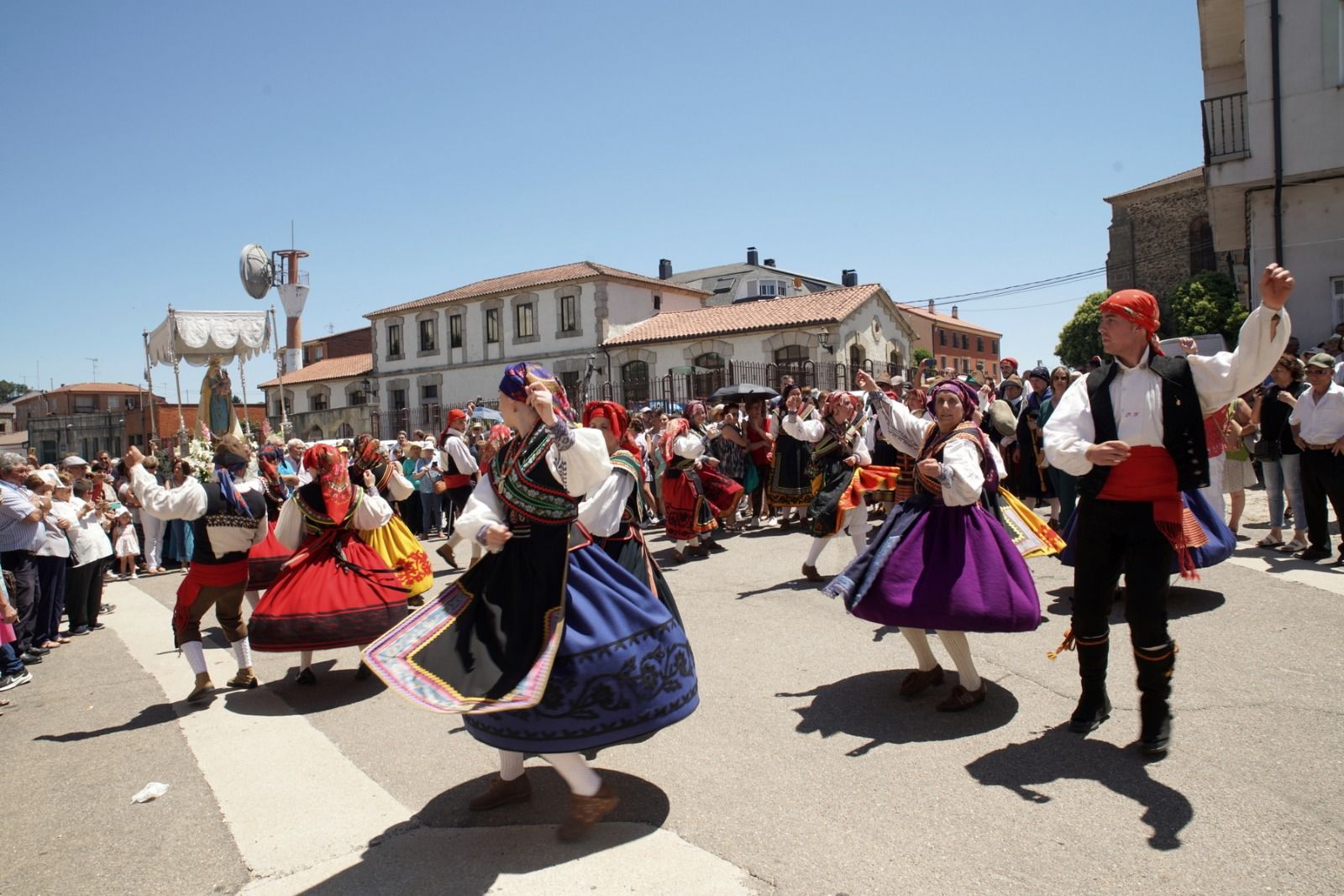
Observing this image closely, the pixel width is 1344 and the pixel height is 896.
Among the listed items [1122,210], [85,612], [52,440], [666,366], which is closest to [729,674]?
[85,612]

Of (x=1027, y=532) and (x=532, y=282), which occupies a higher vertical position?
(x=532, y=282)

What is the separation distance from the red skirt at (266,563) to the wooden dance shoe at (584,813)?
3781mm

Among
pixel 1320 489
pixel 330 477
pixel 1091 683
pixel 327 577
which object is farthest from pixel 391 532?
pixel 1320 489

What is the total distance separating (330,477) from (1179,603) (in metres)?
5.97

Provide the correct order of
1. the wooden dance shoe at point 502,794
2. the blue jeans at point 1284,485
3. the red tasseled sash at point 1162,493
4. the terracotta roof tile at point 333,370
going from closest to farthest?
the wooden dance shoe at point 502,794, the red tasseled sash at point 1162,493, the blue jeans at point 1284,485, the terracotta roof tile at point 333,370

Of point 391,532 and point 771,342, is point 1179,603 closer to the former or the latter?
point 391,532

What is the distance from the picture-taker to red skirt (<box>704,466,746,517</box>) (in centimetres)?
1111

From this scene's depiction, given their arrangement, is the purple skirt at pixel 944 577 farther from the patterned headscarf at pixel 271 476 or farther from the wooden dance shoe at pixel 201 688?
the patterned headscarf at pixel 271 476

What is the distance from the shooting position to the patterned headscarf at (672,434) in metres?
10.8

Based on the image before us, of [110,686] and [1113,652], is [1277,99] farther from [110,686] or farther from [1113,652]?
[110,686]

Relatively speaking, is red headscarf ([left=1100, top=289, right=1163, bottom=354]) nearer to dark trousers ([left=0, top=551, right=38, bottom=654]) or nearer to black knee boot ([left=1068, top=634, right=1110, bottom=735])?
black knee boot ([left=1068, top=634, right=1110, bottom=735])

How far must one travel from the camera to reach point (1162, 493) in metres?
4.07

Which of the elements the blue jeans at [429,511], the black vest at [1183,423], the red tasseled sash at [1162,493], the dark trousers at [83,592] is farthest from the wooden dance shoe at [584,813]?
the blue jeans at [429,511]

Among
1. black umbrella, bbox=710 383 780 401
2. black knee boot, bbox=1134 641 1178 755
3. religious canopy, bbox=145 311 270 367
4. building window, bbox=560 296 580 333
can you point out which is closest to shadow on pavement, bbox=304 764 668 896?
black knee boot, bbox=1134 641 1178 755
